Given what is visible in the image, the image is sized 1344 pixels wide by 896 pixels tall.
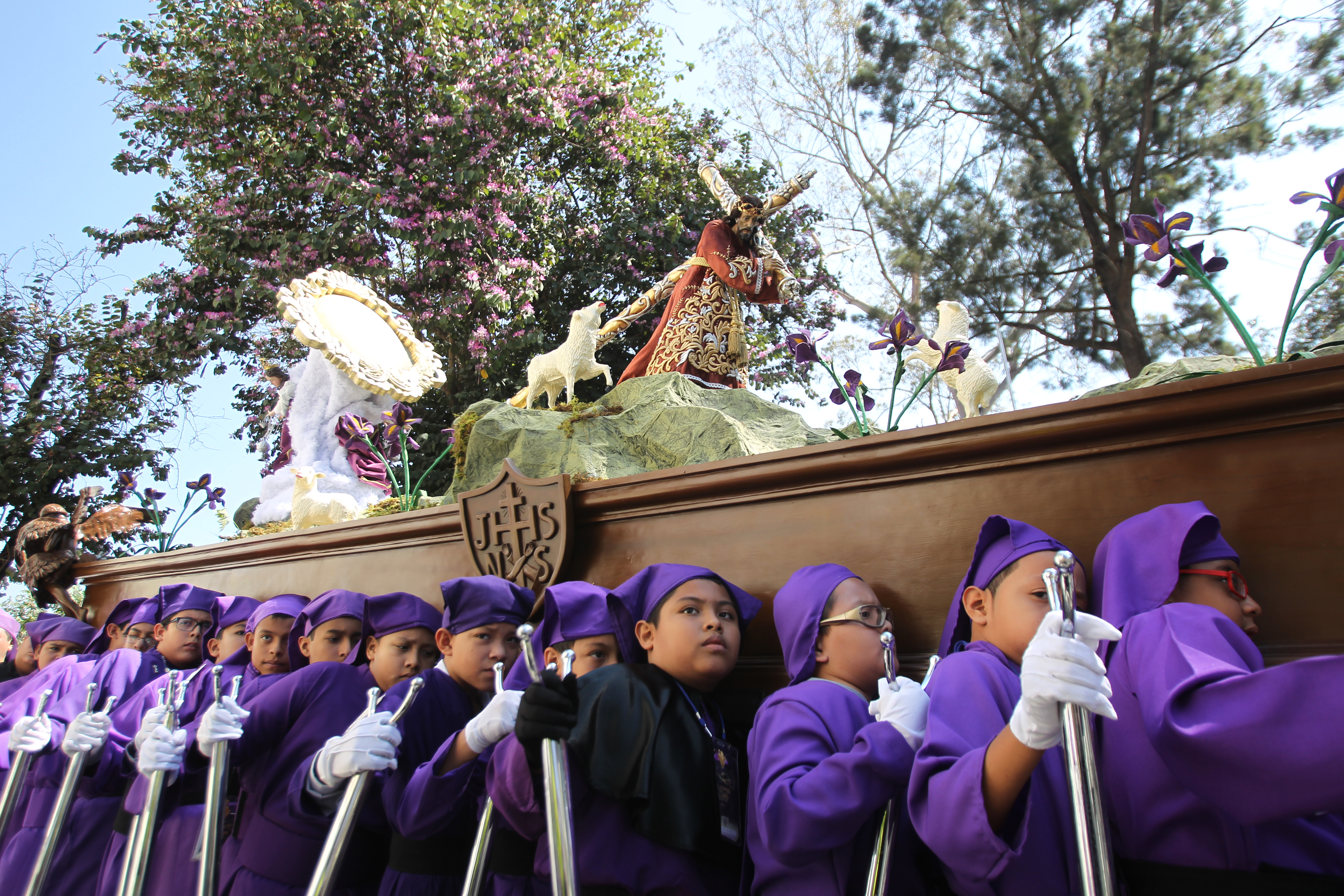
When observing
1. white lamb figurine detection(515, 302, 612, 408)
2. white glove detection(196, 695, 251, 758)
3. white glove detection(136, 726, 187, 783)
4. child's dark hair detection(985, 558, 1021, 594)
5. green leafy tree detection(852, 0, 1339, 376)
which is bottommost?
white glove detection(136, 726, 187, 783)

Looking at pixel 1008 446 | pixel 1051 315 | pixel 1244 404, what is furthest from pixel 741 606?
pixel 1051 315

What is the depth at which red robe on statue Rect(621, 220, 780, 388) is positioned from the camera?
4949 millimetres

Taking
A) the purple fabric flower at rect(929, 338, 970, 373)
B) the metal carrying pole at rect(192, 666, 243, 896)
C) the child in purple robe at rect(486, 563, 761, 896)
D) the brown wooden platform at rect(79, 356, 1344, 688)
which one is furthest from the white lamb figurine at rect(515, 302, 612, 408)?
the child in purple robe at rect(486, 563, 761, 896)

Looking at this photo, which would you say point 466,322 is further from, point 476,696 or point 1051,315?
point 476,696

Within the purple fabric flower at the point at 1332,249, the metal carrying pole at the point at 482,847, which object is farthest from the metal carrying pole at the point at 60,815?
the purple fabric flower at the point at 1332,249

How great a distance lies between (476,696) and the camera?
9.08ft

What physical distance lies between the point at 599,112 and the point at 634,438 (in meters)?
7.99

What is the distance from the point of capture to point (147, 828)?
267 centimetres

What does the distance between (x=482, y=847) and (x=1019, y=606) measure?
54.0 inches

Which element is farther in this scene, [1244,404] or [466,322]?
[466,322]

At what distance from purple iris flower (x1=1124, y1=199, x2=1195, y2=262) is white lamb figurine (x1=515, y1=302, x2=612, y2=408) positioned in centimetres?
301

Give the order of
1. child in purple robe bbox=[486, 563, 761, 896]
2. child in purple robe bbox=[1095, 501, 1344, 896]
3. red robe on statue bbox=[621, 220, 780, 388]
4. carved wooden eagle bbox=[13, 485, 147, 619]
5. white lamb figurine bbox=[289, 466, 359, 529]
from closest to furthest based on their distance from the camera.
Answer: child in purple robe bbox=[1095, 501, 1344, 896] → child in purple robe bbox=[486, 563, 761, 896] → white lamb figurine bbox=[289, 466, 359, 529] → red robe on statue bbox=[621, 220, 780, 388] → carved wooden eagle bbox=[13, 485, 147, 619]

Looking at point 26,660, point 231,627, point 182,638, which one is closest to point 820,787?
point 231,627

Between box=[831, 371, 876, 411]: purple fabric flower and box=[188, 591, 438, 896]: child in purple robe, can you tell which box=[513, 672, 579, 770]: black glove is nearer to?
box=[188, 591, 438, 896]: child in purple robe
